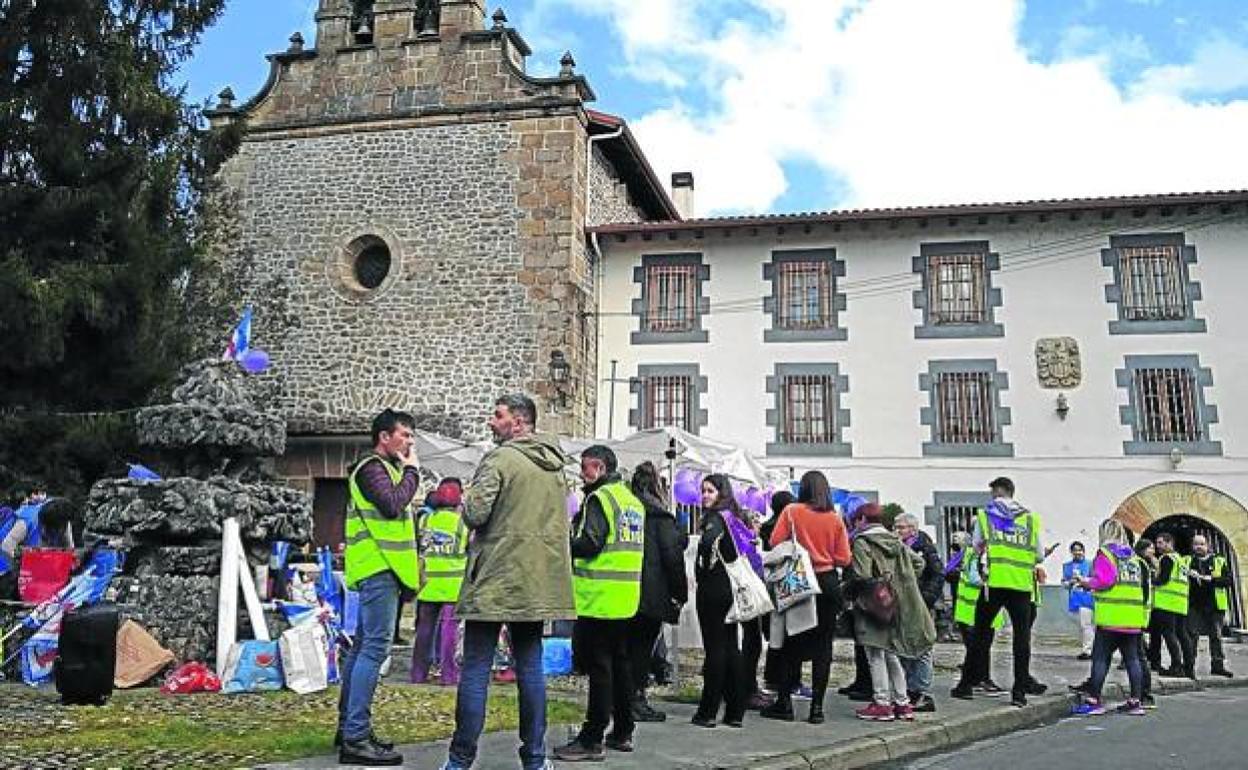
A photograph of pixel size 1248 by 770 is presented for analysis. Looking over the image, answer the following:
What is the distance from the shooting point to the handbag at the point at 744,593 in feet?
19.5

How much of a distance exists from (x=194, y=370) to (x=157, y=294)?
5.92 metres

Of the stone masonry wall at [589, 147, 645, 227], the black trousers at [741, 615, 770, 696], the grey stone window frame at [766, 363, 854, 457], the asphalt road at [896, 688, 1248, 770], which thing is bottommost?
the asphalt road at [896, 688, 1248, 770]

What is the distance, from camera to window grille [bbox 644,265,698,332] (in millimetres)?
18641

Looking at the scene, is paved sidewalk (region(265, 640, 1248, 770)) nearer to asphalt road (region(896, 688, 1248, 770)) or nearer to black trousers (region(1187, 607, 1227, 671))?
asphalt road (region(896, 688, 1248, 770))

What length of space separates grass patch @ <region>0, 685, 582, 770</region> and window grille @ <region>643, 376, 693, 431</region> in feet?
Answer: 36.1

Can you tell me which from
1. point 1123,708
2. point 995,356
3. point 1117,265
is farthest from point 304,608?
point 1117,265

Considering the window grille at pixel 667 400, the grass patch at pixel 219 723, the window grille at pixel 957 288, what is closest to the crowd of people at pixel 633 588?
the grass patch at pixel 219 723

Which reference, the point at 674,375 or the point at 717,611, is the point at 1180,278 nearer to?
the point at 674,375

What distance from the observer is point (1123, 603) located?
24.8 ft

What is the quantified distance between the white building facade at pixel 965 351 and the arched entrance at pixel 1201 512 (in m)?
0.03

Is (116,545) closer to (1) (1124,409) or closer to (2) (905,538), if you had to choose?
(2) (905,538)

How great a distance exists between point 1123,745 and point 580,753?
3.82m

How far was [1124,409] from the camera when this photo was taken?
1717 centimetres

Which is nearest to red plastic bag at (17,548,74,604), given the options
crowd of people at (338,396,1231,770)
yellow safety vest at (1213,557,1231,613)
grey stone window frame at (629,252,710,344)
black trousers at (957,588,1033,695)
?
crowd of people at (338,396,1231,770)
